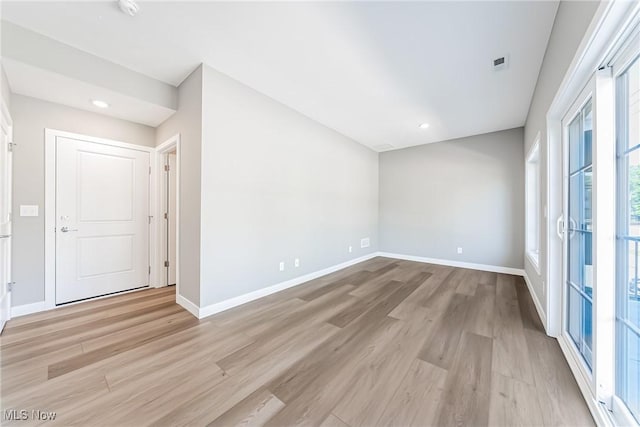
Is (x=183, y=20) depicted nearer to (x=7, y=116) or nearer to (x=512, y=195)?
(x=7, y=116)

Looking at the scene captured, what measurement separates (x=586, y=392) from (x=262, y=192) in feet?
10.4

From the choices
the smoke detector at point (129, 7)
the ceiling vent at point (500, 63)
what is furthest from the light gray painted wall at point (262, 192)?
the ceiling vent at point (500, 63)

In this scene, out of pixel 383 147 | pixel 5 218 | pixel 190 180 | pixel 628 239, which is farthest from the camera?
pixel 383 147

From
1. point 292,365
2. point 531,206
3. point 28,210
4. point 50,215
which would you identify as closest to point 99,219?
point 50,215

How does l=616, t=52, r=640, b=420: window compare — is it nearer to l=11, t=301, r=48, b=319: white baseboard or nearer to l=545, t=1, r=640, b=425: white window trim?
l=545, t=1, r=640, b=425: white window trim

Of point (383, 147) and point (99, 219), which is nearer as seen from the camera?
point (99, 219)

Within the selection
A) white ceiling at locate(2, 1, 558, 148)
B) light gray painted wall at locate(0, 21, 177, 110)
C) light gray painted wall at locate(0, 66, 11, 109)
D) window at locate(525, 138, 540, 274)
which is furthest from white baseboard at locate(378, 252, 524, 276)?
light gray painted wall at locate(0, 66, 11, 109)

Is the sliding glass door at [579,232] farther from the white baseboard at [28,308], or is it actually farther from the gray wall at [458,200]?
the white baseboard at [28,308]

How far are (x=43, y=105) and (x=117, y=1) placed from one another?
1.85 meters

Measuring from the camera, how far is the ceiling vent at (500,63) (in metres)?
2.27

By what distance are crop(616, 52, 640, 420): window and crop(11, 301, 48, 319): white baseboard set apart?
4.82 m

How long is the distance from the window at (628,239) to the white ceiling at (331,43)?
1.11 m

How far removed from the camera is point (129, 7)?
1.72m

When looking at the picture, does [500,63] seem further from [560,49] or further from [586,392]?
[586,392]
